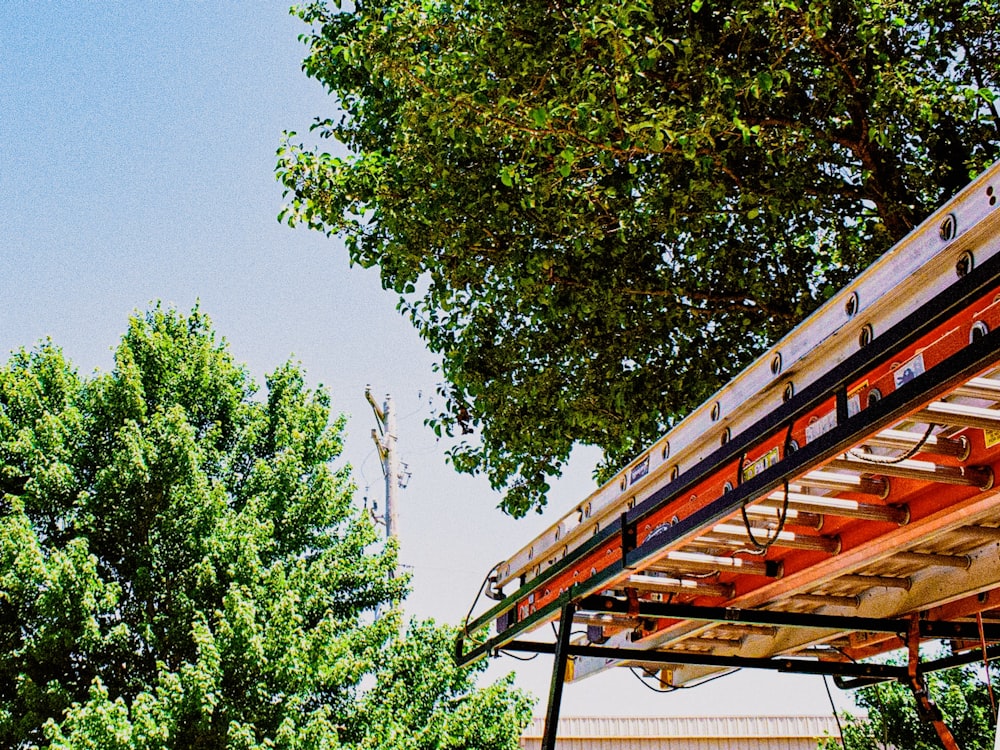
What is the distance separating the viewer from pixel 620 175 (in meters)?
9.68

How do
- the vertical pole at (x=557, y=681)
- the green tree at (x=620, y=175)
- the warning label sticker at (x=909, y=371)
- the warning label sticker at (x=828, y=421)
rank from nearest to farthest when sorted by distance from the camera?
the warning label sticker at (x=909, y=371), the warning label sticker at (x=828, y=421), the vertical pole at (x=557, y=681), the green tree at (x=620, y=175)

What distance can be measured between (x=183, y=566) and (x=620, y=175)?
8486 mm

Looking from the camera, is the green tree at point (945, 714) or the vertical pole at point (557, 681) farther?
the green tree at point (945, 714)

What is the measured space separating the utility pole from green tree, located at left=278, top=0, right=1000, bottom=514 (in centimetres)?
832

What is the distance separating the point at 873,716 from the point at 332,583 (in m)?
7.34

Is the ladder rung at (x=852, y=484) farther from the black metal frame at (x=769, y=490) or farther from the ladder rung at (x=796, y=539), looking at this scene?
the black metal frame at (x=769, y=490)

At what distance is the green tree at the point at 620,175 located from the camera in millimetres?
8438

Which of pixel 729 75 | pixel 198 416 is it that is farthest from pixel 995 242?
pixel 198 416

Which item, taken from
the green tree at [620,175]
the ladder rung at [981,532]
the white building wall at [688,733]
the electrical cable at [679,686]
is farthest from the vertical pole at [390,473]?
the ladder rung at [981,532]

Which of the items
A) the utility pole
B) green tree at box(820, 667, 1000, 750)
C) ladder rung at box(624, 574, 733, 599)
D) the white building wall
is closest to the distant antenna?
the utility pole

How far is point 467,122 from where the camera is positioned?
28.7ft

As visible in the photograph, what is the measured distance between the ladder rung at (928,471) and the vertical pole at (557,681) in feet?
4.28

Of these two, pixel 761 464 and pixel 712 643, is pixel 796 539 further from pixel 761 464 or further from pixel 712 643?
pixel 712 643

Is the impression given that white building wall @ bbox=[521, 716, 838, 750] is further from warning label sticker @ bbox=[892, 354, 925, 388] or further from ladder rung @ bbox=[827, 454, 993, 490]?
warning label sticker @ bbox=[892, 354, 925, 388]
